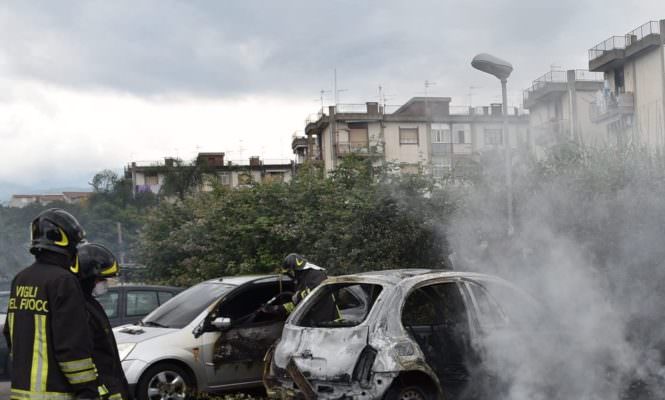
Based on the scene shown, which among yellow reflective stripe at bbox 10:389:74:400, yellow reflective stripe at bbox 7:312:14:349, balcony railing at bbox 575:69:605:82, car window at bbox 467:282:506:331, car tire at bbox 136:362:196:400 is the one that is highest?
balcony railing at bbox 575:69:605:82

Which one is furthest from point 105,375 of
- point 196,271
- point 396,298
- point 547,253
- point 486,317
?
point 196,271

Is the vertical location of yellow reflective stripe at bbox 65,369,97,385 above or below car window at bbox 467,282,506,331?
above

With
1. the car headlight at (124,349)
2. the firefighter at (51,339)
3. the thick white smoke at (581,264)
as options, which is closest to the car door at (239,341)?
the car headlight at (124,349)

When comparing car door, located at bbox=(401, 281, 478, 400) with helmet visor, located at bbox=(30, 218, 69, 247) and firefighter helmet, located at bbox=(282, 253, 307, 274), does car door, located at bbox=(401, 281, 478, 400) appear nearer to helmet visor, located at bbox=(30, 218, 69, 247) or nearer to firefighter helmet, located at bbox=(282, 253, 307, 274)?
firefighter helmet, located at bbox=(282, 253, 307, 274)

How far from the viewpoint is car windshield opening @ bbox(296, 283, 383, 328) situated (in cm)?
688

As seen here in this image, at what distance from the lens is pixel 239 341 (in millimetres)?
8812

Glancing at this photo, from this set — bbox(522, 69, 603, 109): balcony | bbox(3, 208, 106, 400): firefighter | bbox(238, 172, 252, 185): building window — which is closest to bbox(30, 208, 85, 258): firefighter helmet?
bbox(3, 208, 106, 400): firefighter

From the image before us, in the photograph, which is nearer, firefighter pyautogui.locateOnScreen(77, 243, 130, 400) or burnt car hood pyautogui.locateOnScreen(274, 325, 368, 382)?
firefighter pyautogui.locateOnScreen(77, 243, 130, 400)

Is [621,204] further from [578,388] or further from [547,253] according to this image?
[578,388]

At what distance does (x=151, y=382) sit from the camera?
8.41 metres

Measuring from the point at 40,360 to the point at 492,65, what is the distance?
8045 millimetres

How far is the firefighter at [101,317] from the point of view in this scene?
14.2ft

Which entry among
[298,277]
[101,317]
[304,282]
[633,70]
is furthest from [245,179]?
[633,70]

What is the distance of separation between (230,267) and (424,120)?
33.3m
